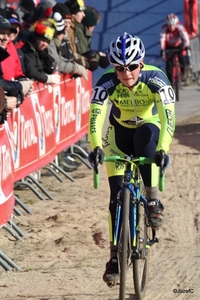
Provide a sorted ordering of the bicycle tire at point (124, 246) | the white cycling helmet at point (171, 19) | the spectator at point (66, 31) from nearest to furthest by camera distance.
A: the bicycle tire at point (124, 246) → the spectator at point (66, 31) → the white cycling helmet at point (171, 19)

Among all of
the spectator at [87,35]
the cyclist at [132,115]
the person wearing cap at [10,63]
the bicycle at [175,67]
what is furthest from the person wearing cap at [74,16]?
the cyclist at [132,115]

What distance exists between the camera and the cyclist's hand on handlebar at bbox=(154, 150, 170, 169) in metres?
6.43

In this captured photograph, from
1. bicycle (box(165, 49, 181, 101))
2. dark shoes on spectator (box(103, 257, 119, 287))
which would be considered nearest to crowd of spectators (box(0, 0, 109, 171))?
dark shoes on spectator (box(103, 257, 119, 287))

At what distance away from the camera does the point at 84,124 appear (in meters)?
14.0

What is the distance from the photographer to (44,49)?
11.3 metres

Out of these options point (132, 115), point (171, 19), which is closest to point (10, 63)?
point (132, 115)

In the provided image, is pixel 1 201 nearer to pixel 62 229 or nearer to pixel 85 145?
pixel 62 229

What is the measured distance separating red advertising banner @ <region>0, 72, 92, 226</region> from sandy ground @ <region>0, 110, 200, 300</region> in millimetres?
510

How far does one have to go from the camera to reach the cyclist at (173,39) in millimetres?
22094

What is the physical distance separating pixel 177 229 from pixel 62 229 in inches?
51.0

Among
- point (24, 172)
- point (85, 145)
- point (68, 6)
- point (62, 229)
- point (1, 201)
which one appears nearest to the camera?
point (1, 201)

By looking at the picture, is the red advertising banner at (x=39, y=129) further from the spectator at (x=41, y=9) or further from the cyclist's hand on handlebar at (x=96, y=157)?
the spectator at (x=41, y=9)

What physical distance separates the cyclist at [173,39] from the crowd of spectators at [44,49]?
6.33 meters

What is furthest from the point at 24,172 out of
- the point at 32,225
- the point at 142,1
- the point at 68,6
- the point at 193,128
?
the point at 142,1
